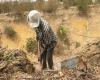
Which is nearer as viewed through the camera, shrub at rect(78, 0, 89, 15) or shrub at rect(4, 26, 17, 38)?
shrub at rect(4, 26, 17, 38)

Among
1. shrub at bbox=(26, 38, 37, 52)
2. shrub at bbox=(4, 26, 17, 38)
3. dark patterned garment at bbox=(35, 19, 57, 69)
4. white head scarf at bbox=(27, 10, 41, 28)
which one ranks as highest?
white head scarf at bbox=(27, 10, 41, 28)

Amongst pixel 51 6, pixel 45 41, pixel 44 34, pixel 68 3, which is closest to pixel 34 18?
pixel 44 34

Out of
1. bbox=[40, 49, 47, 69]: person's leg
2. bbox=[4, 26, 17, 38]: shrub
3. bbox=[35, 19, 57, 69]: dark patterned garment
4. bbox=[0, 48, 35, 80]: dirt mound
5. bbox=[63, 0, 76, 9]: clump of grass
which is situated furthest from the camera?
bbox=[63, 0, 76, 9]: clump of grass

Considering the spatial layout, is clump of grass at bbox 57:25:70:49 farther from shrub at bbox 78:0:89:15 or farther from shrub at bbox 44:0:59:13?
shrub at bbox 78:0:89:15

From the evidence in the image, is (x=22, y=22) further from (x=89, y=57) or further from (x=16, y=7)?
(x=89, y=57)

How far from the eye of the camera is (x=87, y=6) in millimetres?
22906

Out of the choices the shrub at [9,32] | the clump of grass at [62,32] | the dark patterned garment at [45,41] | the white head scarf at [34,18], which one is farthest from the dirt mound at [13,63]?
the clump of grass at [62,32]

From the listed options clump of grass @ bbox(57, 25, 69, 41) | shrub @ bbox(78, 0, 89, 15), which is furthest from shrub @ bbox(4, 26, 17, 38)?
shrub @ bbox(78, 0, 89, 15)

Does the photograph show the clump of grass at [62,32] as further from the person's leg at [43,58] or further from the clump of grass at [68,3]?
the person's leg at [43,58]

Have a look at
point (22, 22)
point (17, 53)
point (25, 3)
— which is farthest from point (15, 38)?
point (17, 53)

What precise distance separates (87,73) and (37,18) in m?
1.82

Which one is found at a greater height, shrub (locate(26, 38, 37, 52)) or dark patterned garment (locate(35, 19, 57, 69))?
dark patterned garment (locate(35, 19, 57, 69))

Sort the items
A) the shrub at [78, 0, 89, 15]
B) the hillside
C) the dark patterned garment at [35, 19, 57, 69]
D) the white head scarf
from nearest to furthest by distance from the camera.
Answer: the white head scarf → the dark patterned garment at [35, 19, 57, 69] → the hillside → the shrub at [78, 0, 89, 15]

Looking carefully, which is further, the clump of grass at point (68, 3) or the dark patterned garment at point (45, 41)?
the clump of grass at point (68, 3)
